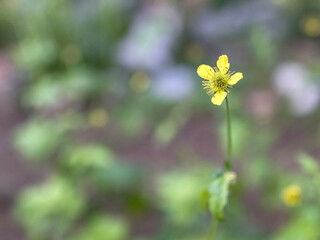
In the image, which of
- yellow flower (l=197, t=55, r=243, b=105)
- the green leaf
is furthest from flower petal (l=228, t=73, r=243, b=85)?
the green leaf

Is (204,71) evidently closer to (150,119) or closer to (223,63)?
(223,63)

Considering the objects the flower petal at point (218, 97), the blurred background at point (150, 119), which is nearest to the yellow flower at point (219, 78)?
the flower petal at point (218, 97)

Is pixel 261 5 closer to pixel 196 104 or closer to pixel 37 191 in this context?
pixel 196 104

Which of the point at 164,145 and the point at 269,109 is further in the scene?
the point at 164,145

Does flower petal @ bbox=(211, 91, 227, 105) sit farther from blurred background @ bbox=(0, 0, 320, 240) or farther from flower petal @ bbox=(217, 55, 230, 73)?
blurred background @ bbox=(0, 0, 320, 240)

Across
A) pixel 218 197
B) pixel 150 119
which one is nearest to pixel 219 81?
pixel 218 197

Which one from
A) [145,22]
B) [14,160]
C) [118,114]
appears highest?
[145,22]

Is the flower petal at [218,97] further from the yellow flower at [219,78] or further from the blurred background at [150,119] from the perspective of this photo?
the blurred background at [150,119]

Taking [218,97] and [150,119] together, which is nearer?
[218,97]

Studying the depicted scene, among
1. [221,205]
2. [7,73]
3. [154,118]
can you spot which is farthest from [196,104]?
[221,205]
